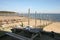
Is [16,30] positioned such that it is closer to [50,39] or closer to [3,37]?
[3,37]

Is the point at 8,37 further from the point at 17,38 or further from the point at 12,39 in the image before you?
the point at 17,38

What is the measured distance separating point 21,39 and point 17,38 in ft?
1.00

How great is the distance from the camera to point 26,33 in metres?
6.82

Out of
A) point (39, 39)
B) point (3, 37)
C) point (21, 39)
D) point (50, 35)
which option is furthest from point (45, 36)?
point (3, 37)

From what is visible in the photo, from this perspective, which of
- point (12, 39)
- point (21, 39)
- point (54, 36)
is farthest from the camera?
point (54, 36)

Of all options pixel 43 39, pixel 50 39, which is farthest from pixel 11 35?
pixel 50 39

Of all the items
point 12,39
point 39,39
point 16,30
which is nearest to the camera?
point 12,39

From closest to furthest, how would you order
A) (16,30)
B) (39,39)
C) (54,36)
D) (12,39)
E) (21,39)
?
(21,39)
(12,39)
(39,39)
(54,36)
(16,30)

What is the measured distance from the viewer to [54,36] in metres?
6.62

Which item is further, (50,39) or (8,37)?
(50,39)

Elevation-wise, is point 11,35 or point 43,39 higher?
point 11,35

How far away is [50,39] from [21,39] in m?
1.94

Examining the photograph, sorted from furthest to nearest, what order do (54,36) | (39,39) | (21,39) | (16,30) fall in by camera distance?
1. (16,30)
2. (54,36)
3. (39,39)
4. (21,39)

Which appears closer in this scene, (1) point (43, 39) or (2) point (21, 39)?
(2) point (21, 39)
